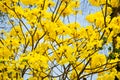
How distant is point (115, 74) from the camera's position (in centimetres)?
369

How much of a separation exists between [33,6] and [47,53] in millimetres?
556

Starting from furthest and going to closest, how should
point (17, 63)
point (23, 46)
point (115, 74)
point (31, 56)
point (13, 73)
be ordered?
point (23, 46), point (115, 74), point (13, 73), point (17, 63), point (31, 56)

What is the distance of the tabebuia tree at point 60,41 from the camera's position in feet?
10.7

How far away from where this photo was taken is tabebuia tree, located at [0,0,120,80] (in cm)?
326

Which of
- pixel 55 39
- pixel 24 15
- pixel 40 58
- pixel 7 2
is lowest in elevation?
pixel 40 58

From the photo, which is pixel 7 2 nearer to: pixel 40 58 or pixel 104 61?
pixel 40 58

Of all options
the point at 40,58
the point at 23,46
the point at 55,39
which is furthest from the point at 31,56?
the point at 23,46

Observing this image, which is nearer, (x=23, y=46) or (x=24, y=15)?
(x=24, y=15)

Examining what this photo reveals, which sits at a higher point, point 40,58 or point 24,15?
point 24,15

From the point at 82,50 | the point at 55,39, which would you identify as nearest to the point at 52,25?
the point at 55,39

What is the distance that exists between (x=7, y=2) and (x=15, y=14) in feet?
0.44

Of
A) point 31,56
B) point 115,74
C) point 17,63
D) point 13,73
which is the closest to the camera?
point 31,56

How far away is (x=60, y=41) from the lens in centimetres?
373

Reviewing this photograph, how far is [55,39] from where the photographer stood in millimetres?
3412
